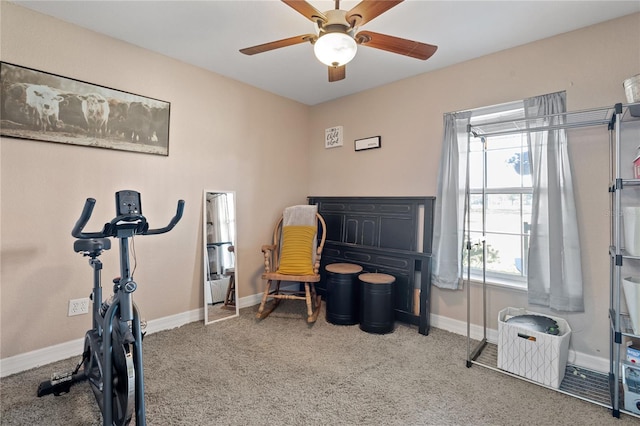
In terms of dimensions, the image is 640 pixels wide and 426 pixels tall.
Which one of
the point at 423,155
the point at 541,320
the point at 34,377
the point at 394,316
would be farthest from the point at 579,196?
the point at 34,377

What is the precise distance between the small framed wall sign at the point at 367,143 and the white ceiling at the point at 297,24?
29.0 inches

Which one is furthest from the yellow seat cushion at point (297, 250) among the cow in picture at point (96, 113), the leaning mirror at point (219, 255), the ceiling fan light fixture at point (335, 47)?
the ceiling fan light fixture at point (335, 47)

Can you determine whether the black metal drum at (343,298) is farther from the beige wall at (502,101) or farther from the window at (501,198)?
the window at (501,198)

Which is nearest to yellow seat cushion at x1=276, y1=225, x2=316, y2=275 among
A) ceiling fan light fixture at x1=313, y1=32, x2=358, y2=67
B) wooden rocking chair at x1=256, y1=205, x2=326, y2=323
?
wooden rocking chair at x1=256, y1=205, x2=326, y2=323

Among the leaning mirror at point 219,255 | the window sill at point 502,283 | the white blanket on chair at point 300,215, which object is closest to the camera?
the window sill at point 502,283

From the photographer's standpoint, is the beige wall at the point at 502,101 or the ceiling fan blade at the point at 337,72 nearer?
the ceiling fan blade at the point at 337,72

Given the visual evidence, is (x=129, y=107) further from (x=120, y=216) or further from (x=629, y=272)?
(x=629, y=272)

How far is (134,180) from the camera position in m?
2.68

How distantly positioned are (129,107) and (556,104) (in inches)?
134

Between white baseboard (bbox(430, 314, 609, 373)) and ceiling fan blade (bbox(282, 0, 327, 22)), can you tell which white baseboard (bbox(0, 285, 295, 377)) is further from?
ceiling fan blade (bbox(282, 0, 327, 22))

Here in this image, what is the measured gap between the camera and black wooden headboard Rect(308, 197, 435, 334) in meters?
2.97

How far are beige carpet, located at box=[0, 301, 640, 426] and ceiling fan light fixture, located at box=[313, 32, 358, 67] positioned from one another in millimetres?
2016

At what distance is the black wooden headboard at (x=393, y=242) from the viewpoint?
297 centimetres

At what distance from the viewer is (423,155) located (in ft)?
10.2
